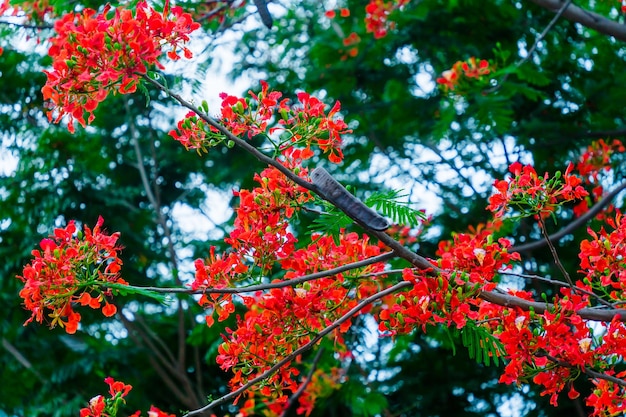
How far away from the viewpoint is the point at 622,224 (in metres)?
2.49

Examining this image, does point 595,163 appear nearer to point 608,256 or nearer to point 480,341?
point 608,256

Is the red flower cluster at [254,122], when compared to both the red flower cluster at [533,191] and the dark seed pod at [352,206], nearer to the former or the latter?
the dark seed pod at [352,206]

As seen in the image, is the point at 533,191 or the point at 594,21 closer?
the point at 533,191

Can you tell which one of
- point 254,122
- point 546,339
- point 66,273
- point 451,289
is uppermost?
point 254,122

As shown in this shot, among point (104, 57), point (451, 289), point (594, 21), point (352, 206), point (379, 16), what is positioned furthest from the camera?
point (379, 16)

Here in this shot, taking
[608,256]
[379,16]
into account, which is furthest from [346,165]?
[608,256]

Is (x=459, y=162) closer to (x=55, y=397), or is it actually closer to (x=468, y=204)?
(x=468, y=204)

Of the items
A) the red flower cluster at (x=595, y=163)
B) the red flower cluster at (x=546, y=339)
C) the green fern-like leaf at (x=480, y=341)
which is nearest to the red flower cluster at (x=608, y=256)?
the red flower cluster at (x=546, y=339)

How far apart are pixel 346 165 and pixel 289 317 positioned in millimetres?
2871

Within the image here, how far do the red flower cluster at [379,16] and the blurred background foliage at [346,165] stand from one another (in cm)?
8

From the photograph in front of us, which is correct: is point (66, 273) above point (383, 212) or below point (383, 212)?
below

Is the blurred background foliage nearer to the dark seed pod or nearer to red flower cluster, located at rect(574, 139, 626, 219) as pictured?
red flower cluster, located at rect(574, 139, 626, 219)

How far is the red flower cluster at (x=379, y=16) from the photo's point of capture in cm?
492

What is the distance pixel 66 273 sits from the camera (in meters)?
2.01
